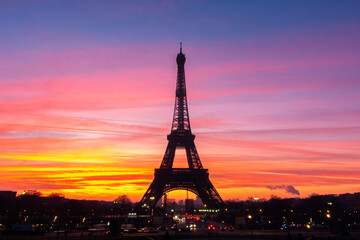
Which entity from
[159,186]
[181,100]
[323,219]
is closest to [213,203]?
[159,186]

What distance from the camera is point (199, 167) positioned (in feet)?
355

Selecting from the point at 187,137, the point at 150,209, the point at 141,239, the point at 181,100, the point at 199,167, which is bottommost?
the point at 141,239

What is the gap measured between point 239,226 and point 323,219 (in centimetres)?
6593

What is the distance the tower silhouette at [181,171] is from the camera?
348ft

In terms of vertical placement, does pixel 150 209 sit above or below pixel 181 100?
below

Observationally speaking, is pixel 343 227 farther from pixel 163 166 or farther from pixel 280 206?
pixel 280 206

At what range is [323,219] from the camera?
11600cm

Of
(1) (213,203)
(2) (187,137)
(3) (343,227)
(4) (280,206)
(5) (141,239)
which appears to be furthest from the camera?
(4) (280,206)

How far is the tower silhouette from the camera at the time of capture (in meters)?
106

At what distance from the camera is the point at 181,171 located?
110000mm

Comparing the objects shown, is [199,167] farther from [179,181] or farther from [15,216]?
[15,216]

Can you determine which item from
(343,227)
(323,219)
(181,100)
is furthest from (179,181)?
(343,227)

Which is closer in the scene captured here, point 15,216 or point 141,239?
point 141,239

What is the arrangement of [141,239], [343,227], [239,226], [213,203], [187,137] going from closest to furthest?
[141,239] < [343,227] < [239,226] < [213,203] < [187,137]
